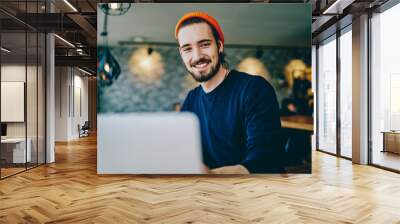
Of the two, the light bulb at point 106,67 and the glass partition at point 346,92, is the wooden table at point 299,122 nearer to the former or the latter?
the glass partition at point 346,92

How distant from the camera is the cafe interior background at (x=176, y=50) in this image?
6.33 metres

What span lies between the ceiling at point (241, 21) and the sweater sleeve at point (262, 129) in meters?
0.77

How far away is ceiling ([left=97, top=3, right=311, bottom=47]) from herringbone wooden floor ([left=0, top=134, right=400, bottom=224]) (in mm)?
2373

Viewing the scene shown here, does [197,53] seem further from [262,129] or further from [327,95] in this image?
[327,95]

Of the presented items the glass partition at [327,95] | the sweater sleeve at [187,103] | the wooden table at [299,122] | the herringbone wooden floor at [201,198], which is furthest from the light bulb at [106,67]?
the glass partition at [327,95]

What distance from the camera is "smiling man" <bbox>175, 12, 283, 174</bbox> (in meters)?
6.22

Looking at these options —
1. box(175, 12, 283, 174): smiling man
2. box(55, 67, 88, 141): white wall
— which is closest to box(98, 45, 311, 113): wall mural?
box(175, 12, 283, 174): smiling man

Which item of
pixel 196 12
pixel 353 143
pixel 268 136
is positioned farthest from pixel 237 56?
pixel 353 143

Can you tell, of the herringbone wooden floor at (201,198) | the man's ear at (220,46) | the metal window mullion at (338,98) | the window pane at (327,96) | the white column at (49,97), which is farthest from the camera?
the window pane at (327,96)

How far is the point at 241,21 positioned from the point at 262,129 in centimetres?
188

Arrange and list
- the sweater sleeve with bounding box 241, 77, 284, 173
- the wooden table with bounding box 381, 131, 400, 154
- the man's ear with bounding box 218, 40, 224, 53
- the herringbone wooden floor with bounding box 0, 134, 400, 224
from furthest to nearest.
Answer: the wooden table with bounding box 381, 131, 400, 154 → the man's ear with bounding box 218, 40, 224, 53 → the sweater sleeve with bounding box 241, 77, 284, 173 → the herringbone wooden floor with bounding box 0, 134, 400, 224

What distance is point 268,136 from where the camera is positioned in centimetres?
623

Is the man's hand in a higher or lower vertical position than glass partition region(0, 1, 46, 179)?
lower

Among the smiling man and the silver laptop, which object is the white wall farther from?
the smiling man
